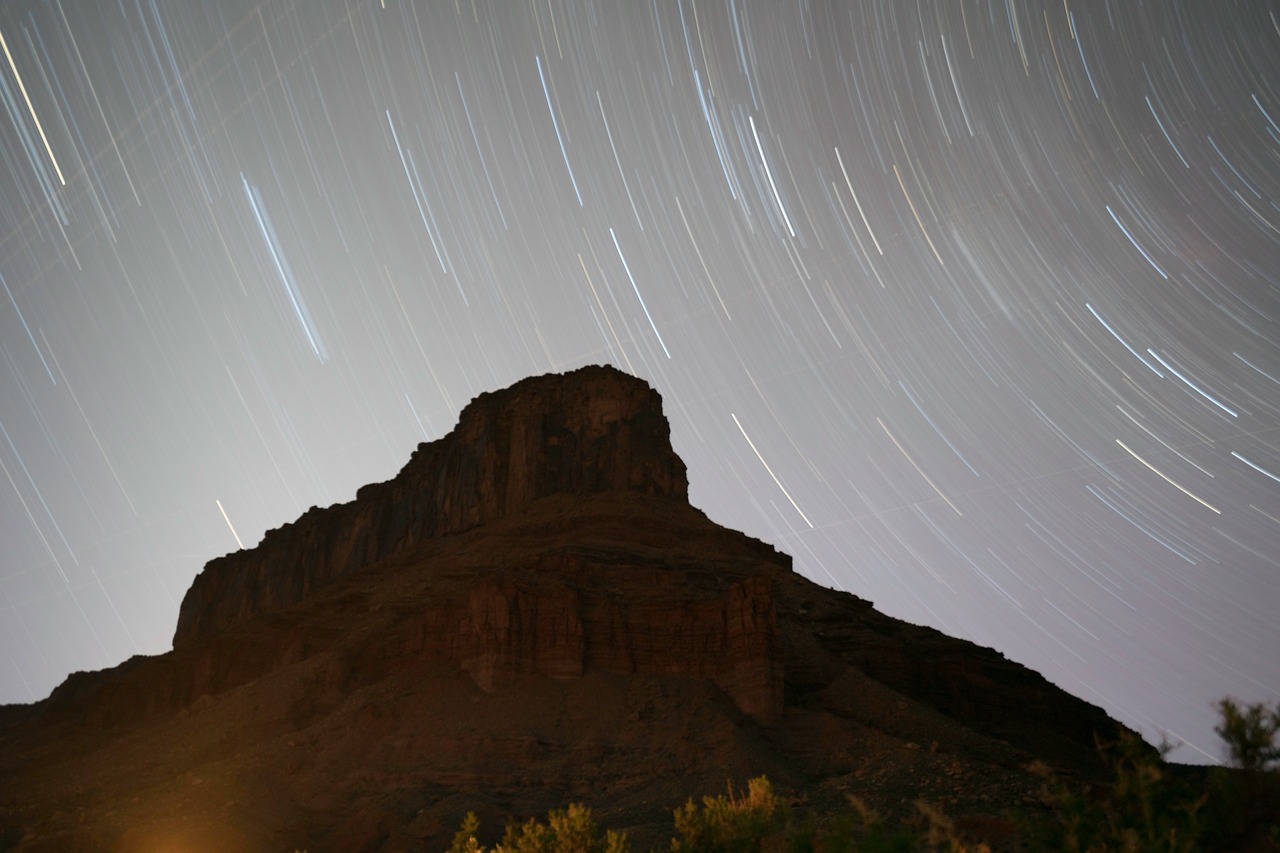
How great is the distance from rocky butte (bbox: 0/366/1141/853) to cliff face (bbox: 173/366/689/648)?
1.07 metres

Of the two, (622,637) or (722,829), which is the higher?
(622,637)

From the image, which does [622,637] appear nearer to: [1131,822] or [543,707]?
[543,707]

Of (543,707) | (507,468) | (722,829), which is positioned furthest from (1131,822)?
(507,468)

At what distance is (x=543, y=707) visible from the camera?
180 ft

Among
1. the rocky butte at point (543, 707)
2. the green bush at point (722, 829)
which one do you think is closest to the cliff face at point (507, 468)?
the rocky butte at point (543, 707)

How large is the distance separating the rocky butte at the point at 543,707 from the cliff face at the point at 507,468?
1.07 m

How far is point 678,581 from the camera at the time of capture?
68.1m

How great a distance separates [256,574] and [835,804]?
93108mm

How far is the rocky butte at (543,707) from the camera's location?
46.2 metres

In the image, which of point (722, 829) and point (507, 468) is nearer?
point (722, 829)

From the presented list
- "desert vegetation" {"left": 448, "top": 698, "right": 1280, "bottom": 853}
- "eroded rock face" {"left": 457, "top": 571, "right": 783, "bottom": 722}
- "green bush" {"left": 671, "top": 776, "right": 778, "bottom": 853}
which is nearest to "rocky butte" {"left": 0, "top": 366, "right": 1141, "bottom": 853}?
"eroded rock face" {"left": 457, "top": 571, "right": 783, "bottom": 722}

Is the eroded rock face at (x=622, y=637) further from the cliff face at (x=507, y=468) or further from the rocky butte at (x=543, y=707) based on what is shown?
the cliff face at (x=507, y=468)

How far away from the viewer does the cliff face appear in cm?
9538

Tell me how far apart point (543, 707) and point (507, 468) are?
149 ft
